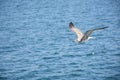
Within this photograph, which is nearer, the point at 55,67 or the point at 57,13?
the point at 55,67

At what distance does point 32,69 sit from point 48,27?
15.9 m

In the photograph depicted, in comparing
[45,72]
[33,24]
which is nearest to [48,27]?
[33,24]

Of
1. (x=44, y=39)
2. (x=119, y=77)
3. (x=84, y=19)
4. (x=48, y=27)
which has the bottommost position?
(x=119, y=77)

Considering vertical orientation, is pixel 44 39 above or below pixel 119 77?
above

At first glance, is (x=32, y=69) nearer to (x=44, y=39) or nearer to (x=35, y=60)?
(x=35, y=60)

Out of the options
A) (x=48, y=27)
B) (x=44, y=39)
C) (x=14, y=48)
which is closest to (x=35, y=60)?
(x=14, y=48)

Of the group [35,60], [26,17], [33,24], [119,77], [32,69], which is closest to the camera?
[119,77]

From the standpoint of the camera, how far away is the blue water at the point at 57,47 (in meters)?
25.4

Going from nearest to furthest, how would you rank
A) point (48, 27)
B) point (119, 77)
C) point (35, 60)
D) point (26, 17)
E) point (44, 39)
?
point (119, 77) < point (35, 60) < point (44, 39) < point (48, 27) < point (26, 17)

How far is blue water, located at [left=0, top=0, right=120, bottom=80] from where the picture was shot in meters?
25.4

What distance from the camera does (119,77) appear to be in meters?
24.2

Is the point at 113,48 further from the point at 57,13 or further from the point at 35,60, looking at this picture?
the point at 57,13

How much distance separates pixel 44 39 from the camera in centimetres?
3550

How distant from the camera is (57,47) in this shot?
32000 millimetres
